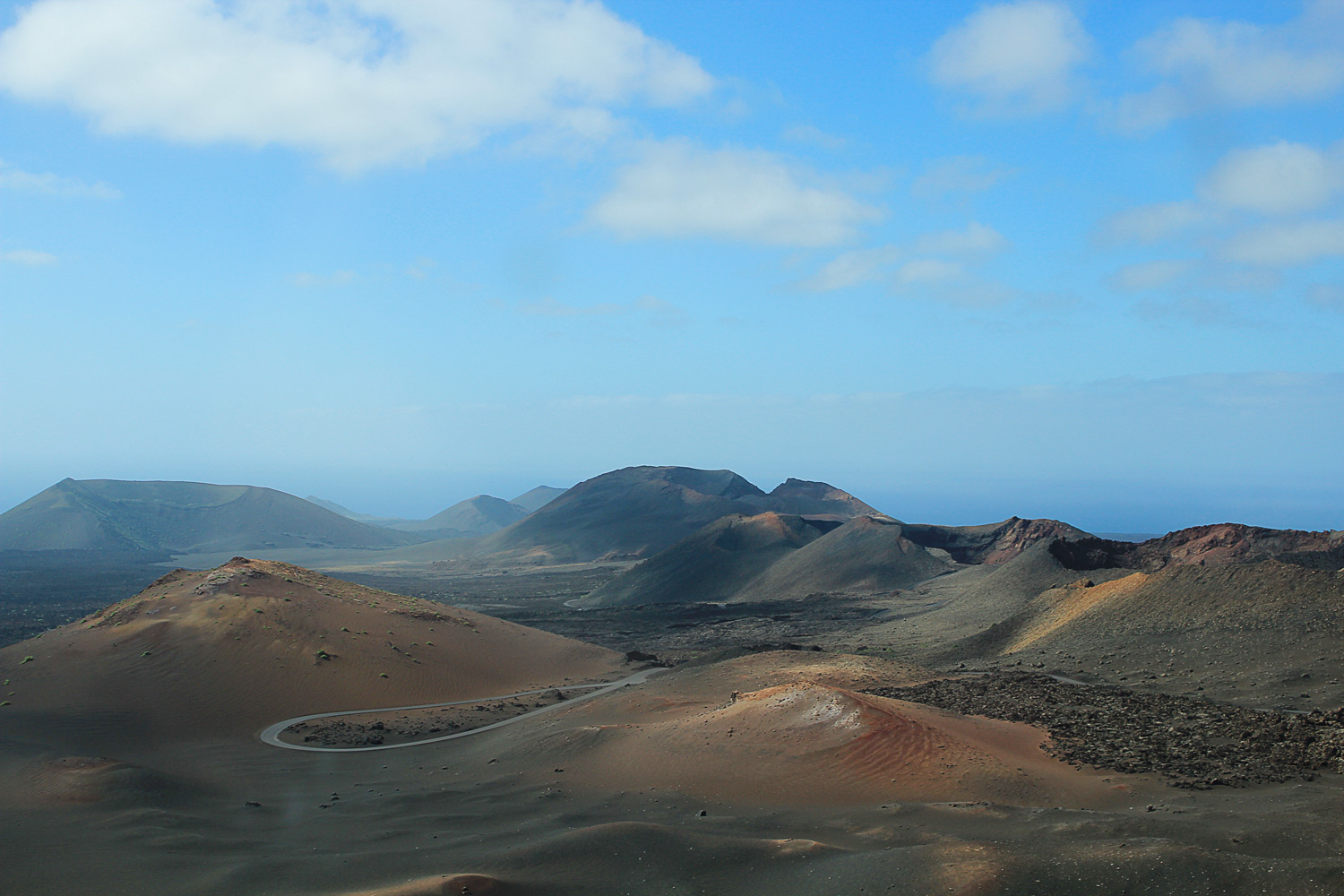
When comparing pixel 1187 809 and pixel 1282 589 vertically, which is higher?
pixel 1282 589

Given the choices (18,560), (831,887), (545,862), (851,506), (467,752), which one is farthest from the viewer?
(851,506)

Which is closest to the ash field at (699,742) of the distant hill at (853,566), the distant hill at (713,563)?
the distant hill at (853,566)

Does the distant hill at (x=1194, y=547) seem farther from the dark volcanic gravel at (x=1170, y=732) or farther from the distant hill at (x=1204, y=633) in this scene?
the dark volcanic gravel at (x=1170, y=732)

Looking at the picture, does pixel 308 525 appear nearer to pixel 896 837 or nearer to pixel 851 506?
pixel 851 506

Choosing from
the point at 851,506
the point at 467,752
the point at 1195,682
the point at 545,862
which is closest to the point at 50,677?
the point at 467,752

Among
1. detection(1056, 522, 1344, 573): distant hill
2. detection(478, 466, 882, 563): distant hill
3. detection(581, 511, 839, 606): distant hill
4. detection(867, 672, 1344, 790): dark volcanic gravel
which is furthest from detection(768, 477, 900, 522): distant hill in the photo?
detection(867, 672, 1344, 790): dark volcanic gravel
